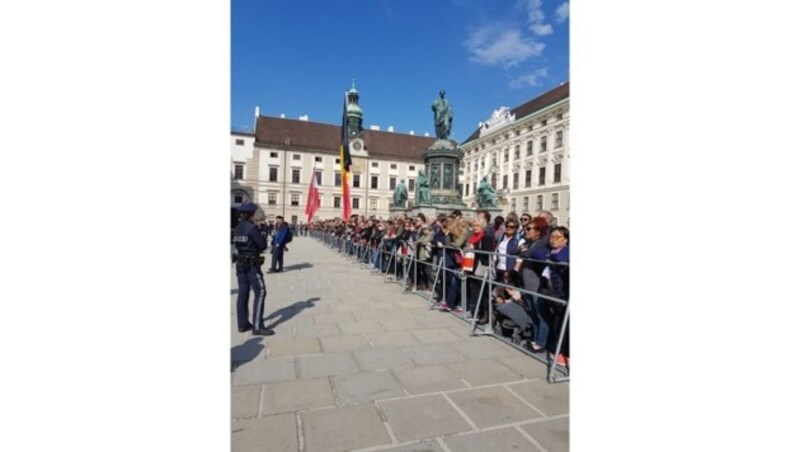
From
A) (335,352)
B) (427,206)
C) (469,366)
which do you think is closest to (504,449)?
(469,366)

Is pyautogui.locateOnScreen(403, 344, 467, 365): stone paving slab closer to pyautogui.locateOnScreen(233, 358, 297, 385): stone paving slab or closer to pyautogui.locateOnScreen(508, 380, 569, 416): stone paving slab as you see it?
pyautogui.locateOnScreen(508, 380, 569, 416): stone paving slab

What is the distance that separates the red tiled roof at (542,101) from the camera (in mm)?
49956

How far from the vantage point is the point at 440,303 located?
22.5 ft

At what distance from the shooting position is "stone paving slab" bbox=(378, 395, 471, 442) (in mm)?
2676

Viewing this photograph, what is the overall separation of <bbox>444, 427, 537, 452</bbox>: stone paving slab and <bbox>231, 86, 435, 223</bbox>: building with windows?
2054 inches

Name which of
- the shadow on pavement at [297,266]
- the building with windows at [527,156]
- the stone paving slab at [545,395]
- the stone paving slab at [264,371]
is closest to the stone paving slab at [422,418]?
the stone paving slab at [545,395]

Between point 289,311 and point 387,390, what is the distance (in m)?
3.50

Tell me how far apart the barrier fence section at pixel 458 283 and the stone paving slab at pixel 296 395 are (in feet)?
6.67

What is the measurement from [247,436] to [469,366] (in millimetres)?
2185

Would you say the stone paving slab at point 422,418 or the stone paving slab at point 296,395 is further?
the stone paving slab at point 296,395

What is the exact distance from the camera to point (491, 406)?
307cm

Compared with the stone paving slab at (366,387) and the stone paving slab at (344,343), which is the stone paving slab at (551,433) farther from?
the stone paving slab at (344,343)

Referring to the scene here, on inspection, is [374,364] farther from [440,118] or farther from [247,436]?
[440,118]
